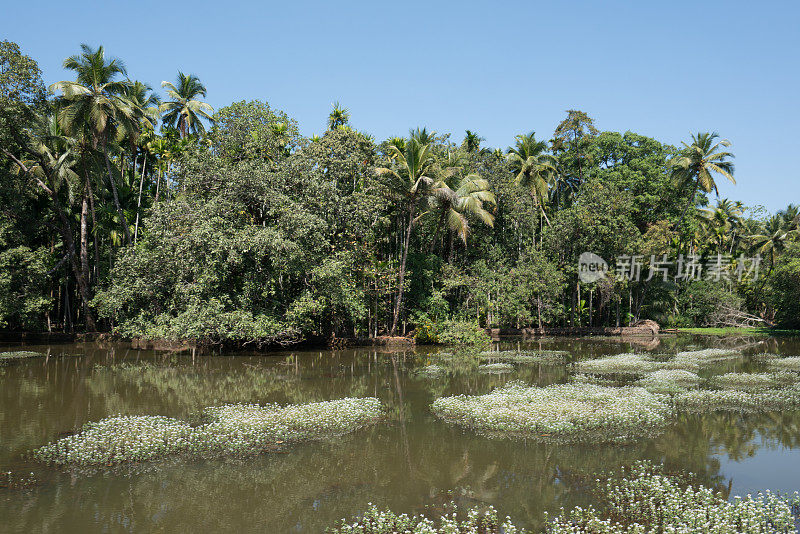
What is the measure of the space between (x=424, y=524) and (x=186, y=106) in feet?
145

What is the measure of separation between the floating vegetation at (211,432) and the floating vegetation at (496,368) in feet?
29.9

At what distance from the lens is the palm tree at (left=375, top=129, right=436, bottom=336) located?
33.6 meters

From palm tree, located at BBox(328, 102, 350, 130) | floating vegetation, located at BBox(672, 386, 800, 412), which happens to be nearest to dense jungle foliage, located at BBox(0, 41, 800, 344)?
palm tree, located at BBox(328, 102, 350, 130)

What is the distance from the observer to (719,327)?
1935 inches

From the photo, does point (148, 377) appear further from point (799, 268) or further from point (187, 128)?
point (799, 268)

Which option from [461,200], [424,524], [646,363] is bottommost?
[424,524]

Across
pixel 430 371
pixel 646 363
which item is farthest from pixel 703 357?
pixel 430 371

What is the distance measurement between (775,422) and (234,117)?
3085 centimetres

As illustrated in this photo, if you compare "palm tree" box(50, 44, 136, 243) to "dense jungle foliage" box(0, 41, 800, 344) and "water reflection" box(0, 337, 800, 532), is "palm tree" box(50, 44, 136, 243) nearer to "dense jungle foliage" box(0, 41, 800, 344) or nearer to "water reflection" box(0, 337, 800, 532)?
"dense jungle foliage" box(0, 41, 800, 344)

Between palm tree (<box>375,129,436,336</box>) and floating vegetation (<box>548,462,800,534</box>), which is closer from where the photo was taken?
floating vegetation (<box>548,462,800,534</box>)

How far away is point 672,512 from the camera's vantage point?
841 cm

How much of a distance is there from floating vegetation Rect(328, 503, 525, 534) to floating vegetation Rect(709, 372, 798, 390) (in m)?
15.1

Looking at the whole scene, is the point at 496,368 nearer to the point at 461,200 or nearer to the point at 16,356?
the point at 461,200

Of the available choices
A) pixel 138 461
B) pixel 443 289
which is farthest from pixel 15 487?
pixel 443 289
